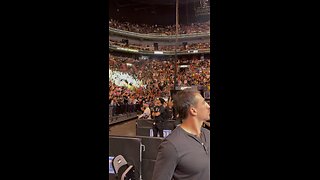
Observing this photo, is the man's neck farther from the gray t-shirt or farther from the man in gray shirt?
the gray t-shirt

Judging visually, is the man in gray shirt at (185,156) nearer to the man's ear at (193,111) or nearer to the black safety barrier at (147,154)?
the man's ear at (193,111)

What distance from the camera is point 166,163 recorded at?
4.71 feet

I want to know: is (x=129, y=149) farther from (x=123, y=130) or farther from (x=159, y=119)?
(x=123, y=130)

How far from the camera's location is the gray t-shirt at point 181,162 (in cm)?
143

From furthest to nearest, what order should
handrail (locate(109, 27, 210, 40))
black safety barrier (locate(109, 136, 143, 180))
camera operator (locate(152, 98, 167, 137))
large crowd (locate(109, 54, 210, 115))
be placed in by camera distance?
handrail (locate(109, 27, 210, 40)) → large crowd (locate(109, 54, 210, 115)) → camera operator (locate(152, 98, 167, 137)) → black safety barrier (locate(109, 136, 143, 180))

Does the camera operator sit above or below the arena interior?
below

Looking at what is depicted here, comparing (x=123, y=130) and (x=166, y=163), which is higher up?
(x=166, y=163)

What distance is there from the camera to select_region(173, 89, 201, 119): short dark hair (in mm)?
1729

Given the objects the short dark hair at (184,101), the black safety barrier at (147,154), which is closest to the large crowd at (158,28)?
the black safety barrier at (147,154)

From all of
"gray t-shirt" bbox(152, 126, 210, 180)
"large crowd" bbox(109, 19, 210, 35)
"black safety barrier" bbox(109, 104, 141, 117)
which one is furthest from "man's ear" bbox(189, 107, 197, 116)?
"large crowd" bbox(109, 19, 210, 35)

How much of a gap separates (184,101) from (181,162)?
43cm

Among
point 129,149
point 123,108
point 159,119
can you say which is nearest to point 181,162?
point 129,149
